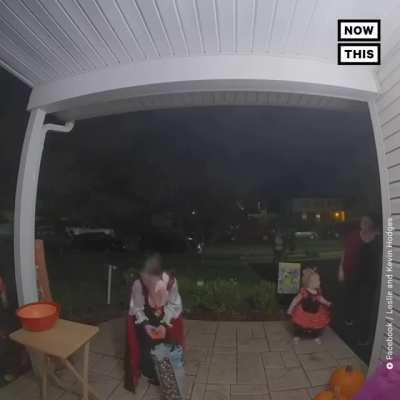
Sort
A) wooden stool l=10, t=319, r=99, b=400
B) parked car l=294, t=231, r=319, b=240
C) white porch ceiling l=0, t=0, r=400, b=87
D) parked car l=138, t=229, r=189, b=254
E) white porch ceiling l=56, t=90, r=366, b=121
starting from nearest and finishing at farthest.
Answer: white porch ceiling l=0, t=0, r=400, b=87
wooden stool l=10, t=319, r=99, b=400
white porch ceiling l=56, t=90, r=366, b=121
parked car l=294, t=231, r=319, b=240
parked car l=138, t=229, r=189, b=254

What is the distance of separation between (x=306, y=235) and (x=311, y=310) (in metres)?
0.81

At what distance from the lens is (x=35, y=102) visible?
113 inches

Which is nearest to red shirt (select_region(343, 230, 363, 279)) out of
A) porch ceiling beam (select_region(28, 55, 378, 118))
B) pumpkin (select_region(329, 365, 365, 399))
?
pumpkin (select_region(329, 365, 365, 399))

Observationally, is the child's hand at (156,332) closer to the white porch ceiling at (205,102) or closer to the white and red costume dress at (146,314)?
the white and red costume dress at (146,314)

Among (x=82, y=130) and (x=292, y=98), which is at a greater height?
(x=292, y=98)

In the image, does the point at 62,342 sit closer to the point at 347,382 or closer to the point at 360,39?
the point at 347,382

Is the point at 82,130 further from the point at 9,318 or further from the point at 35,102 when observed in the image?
the point at 9,318

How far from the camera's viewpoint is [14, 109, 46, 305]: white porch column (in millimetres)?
2809

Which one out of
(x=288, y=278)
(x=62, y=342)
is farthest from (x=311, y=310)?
(x=62, y=342)

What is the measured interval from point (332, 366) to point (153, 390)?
1.65 m

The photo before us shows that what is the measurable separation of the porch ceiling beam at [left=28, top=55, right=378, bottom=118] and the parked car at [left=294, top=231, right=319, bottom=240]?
1529 mm

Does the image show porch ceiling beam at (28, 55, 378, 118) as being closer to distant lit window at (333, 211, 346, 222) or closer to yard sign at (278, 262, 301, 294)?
distant lit window at (333, 211, 346, 222)

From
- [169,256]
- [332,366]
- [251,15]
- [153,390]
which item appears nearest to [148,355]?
[153,390]

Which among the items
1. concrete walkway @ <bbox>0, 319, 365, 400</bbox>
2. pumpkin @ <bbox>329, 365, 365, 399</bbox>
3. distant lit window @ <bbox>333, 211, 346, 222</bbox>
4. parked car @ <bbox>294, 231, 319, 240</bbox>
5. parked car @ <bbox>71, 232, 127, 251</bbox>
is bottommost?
concrete walkway @ <bbox>0, 319, 365, 400</bbox>
